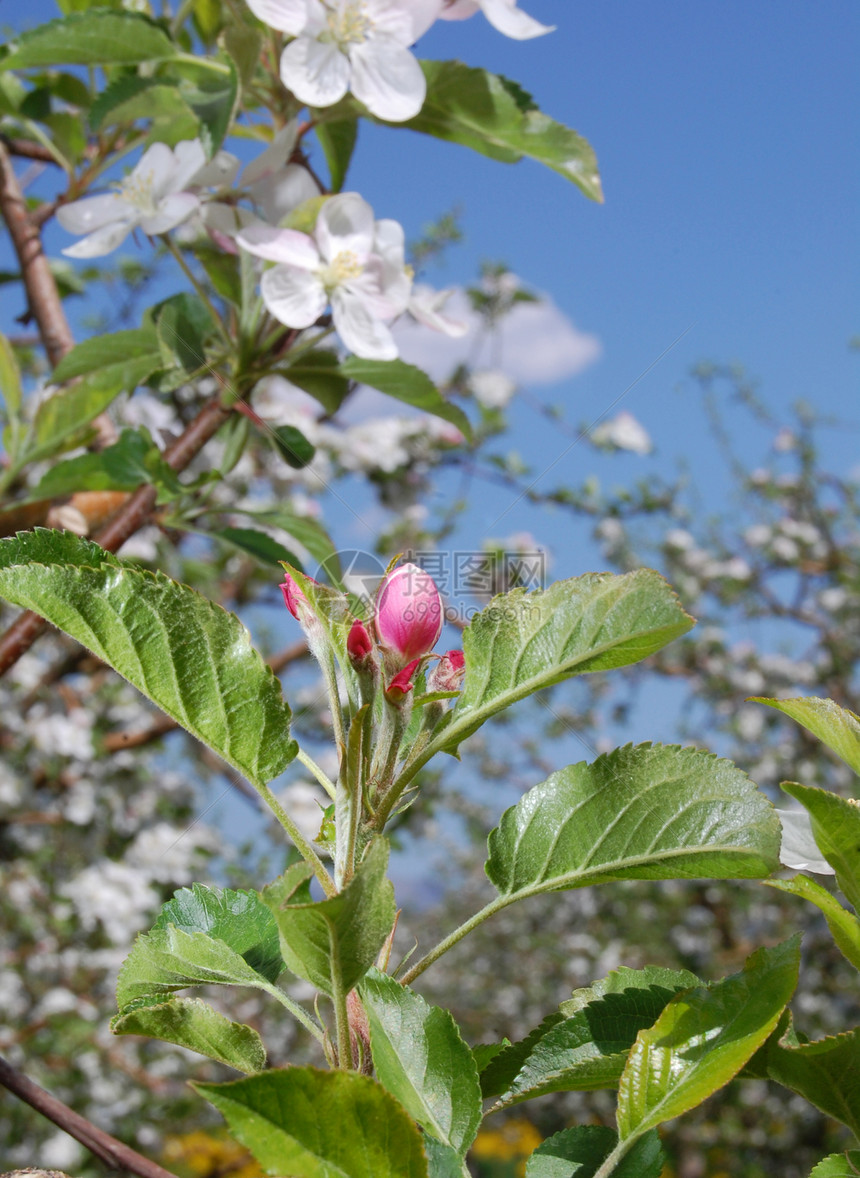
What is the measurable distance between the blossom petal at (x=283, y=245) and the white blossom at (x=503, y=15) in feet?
0.66

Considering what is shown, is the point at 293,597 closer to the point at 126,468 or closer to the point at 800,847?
the point at 800,847

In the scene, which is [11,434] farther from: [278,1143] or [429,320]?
[278,1143]

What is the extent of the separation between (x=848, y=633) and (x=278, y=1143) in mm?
3780

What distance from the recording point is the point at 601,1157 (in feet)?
1.13

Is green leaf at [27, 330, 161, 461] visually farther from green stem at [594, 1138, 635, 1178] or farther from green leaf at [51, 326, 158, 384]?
green stem at [594, 1138, 635, 1178]

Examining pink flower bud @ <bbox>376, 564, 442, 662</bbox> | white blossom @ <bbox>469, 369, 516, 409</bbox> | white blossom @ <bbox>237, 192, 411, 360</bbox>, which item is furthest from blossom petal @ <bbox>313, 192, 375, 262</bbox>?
white blossom @ <bbox>469, 369, 516, 409</bbox>

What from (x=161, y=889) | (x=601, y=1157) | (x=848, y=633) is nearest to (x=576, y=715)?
(x=848, y=633)

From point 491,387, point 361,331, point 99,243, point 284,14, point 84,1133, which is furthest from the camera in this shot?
point 491,387

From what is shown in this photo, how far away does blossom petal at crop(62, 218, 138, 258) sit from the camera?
0.91 meters

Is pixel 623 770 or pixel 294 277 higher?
pixel 294 277

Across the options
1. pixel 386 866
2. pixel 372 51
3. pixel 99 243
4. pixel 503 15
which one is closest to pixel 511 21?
pixel 503 15

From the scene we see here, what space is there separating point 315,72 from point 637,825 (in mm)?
635

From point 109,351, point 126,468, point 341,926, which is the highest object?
point 109,351

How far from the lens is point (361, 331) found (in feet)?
2.64
